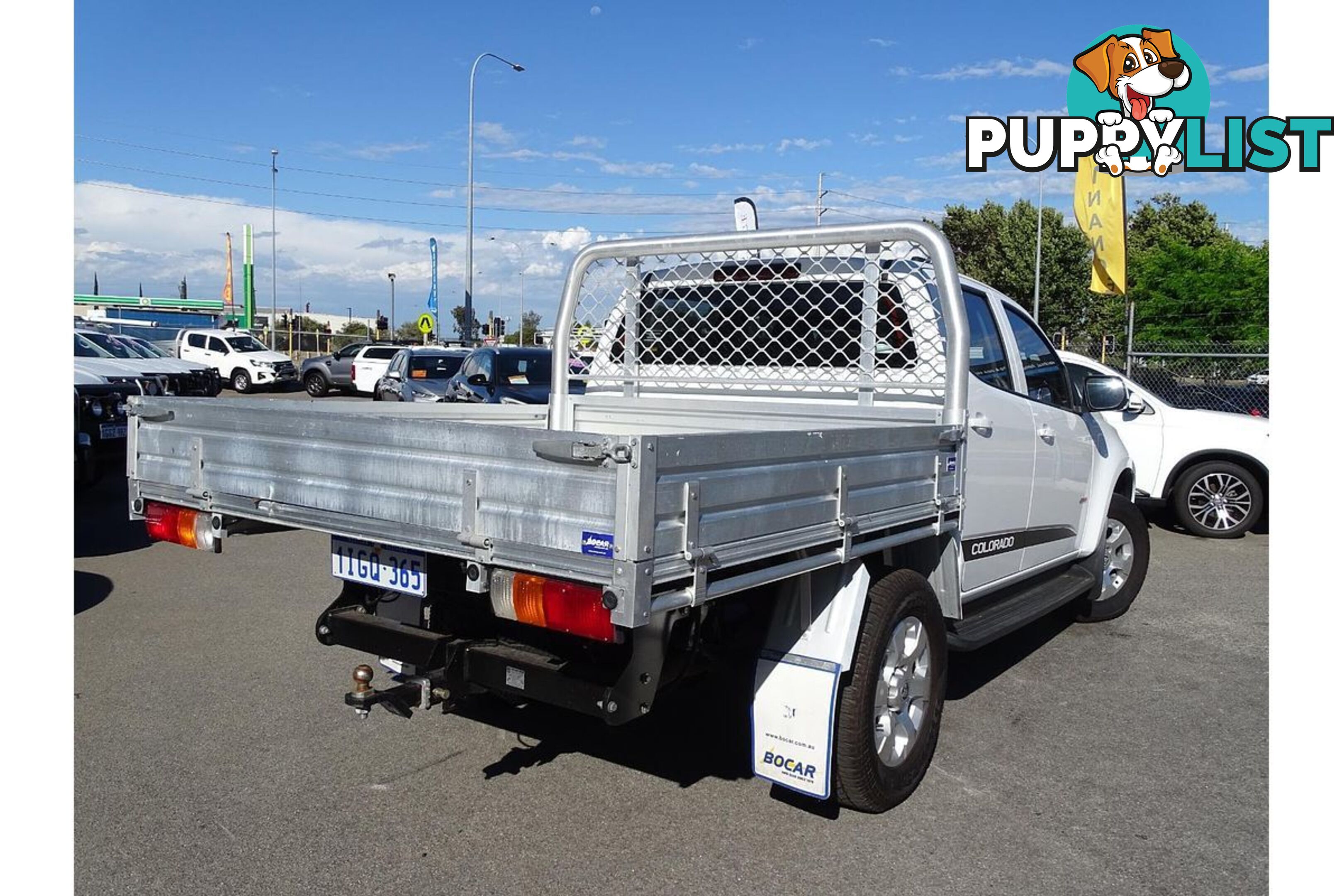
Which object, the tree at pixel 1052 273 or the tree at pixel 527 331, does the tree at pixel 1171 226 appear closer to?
the tree at pixel 1052 273

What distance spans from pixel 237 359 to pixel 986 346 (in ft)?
93.8

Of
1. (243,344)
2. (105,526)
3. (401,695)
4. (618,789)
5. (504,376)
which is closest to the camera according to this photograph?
(401,695)

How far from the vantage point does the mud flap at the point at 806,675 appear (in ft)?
11.4

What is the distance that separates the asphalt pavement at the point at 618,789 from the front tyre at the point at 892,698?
0.47ft

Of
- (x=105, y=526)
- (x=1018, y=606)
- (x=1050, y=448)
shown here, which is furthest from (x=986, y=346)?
(x=105, y=526)

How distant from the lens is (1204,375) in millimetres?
19469

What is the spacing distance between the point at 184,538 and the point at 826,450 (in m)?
2.36

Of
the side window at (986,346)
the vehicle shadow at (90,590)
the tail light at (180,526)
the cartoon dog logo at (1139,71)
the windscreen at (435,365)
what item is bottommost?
the vehicle shadow at (90,590)

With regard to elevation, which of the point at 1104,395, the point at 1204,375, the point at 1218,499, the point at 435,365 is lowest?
the point at 1218,499

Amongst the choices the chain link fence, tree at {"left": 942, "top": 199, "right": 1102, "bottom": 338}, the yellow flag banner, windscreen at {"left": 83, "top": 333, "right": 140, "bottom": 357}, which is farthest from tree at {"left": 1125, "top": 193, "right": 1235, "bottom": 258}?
windscreen at {"left": 83, "top": 333, "right": 140, "bottom": 357}

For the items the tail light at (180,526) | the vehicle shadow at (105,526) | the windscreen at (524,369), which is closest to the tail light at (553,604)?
the tail light at (180,526)

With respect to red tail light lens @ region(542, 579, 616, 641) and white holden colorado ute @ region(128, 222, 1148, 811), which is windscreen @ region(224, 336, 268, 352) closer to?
white holden colorado ute @ region(128, 222, 1148, 811)

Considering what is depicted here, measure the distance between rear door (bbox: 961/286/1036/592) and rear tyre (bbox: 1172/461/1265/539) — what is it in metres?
6.09

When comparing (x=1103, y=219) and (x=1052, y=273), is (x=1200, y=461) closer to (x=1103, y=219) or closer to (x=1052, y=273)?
(x=1103, y=219)
